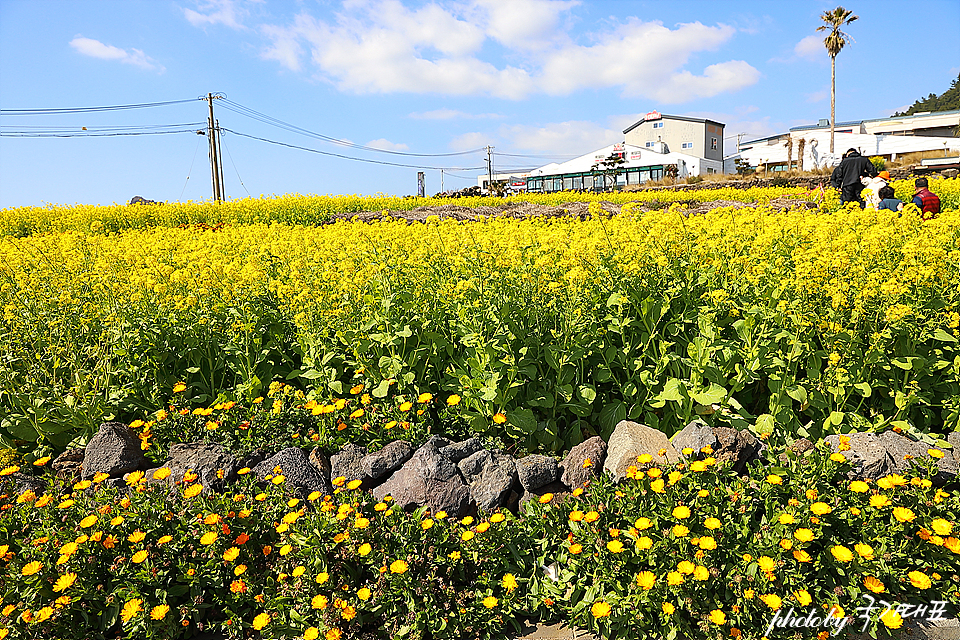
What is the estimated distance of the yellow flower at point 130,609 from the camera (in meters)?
1.92

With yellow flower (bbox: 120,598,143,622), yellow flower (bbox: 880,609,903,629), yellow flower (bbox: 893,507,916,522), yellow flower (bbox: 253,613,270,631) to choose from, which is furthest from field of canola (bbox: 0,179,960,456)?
yellow flower (bbox: 120,598,143,622)

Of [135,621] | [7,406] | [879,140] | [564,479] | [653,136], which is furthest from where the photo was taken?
[653,136]

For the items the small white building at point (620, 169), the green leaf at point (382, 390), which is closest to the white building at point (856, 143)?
the small white building at point (620, 169)

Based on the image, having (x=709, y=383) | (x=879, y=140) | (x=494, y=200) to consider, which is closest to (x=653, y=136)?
(x=879, y=140)

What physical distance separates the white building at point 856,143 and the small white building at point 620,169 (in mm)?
5724

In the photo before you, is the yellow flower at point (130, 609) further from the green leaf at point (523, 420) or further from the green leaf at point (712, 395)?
the green leaf at point (712, 395)

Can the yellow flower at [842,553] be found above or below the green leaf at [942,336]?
below

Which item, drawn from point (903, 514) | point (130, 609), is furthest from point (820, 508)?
point (130, 609)

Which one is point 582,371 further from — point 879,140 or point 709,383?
point 879,140

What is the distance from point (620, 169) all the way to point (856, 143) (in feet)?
62.7

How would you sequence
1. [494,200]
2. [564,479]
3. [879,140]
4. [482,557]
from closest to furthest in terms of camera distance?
[482,557] → [564,479] → [494,200] → [879,140]

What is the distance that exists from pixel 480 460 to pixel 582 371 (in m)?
0.74

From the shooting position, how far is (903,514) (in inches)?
78.4

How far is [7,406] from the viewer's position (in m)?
3.37
